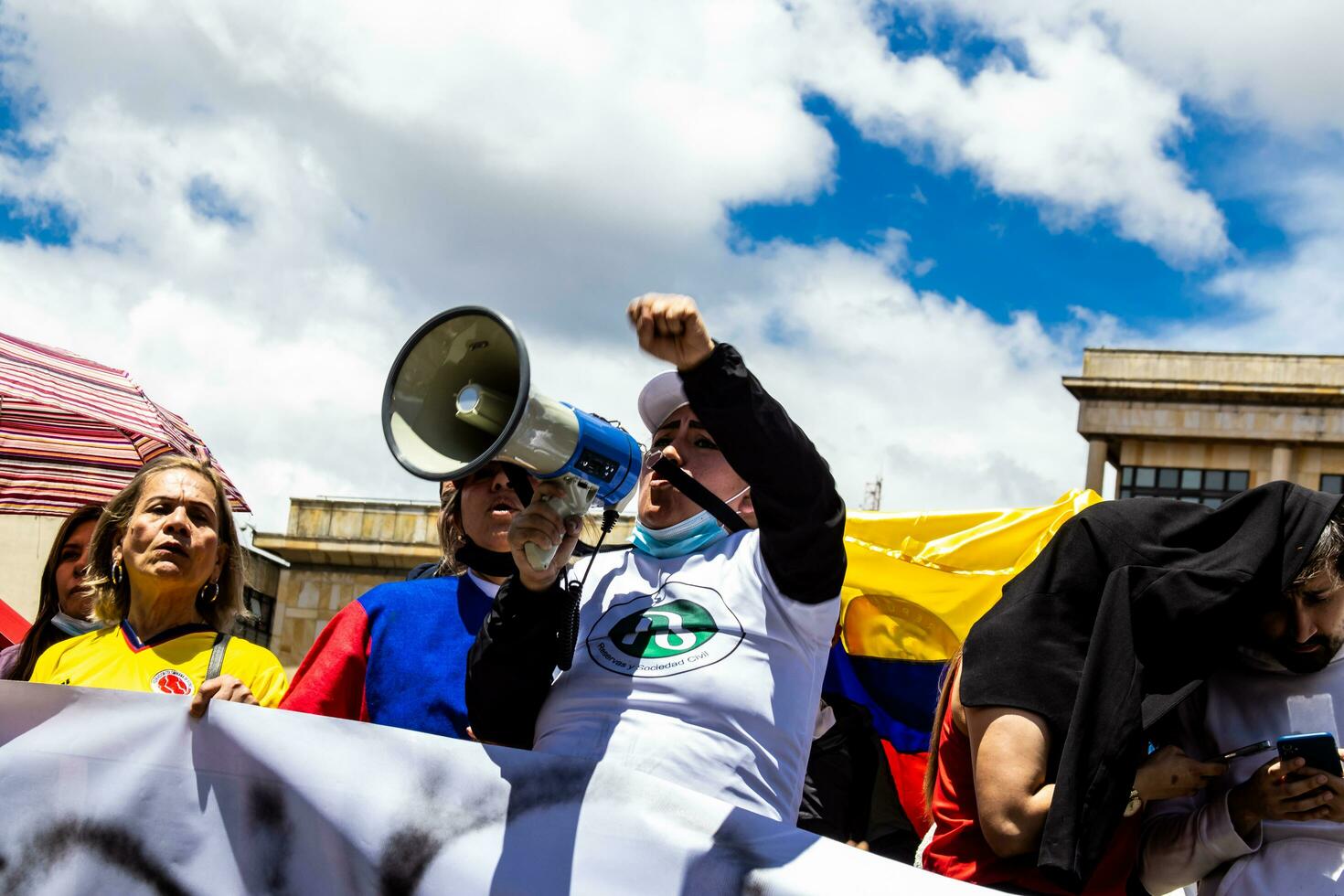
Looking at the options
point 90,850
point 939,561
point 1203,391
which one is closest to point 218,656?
point 90,850

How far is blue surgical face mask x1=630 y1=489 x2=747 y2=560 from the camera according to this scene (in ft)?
9.68

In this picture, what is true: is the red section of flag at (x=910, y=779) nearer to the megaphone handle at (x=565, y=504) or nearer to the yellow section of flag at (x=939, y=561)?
the yellow section of flag at (x=939, y=561)

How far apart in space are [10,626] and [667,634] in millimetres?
3331

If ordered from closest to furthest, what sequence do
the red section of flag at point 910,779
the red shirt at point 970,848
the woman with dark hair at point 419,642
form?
the red shirt at point 970,848
the woman with dark hair at point 419,642
the red section of flag at point 910,779

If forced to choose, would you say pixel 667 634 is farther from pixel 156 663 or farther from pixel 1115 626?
pixel 156 663

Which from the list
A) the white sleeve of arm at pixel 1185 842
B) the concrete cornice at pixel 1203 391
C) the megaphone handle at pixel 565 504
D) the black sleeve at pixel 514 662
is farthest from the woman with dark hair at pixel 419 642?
the concrete cornice at pixel 1203 391

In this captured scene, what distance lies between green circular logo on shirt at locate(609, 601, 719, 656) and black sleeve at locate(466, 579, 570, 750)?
0.13m

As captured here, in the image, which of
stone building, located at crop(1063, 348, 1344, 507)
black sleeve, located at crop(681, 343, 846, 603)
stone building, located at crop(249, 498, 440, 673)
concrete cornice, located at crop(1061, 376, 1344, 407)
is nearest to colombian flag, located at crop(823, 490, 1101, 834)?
black sleeve, located at crop(681, 343, 846, 603)

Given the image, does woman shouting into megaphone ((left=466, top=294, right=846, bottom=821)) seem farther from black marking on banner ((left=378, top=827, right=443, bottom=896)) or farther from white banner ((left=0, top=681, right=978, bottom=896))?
black marking on banner ((left=378, top=827, right=443, bottom=896))

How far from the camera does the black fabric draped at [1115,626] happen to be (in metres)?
2.87

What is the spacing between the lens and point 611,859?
2719 millimetres

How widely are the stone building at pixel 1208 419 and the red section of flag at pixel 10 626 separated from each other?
38395 millimetres

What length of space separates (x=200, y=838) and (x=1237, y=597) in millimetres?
2013

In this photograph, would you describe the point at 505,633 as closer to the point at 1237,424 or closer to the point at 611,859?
the point at 611,859
